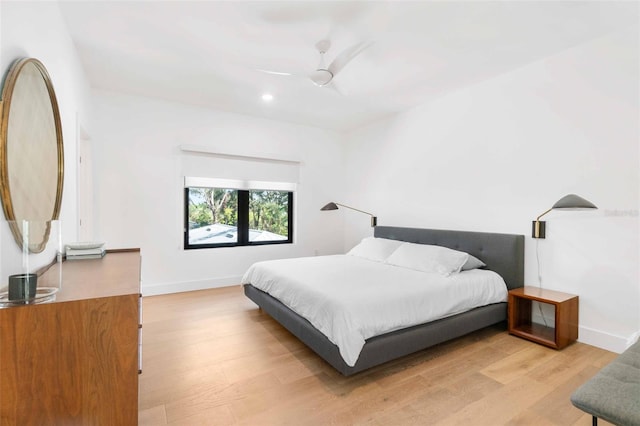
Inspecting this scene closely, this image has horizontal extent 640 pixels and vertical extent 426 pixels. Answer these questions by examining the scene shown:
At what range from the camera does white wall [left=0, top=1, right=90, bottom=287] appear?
4.38ft

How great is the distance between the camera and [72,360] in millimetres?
1127

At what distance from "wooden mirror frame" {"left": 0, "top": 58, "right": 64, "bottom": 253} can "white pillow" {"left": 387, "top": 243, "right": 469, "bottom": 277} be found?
3.02 meters

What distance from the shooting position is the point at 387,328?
2.13 m

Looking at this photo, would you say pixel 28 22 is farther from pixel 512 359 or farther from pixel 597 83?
pixel 597 83

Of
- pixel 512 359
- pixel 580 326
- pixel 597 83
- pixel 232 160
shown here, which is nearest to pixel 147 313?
pixel 232 160

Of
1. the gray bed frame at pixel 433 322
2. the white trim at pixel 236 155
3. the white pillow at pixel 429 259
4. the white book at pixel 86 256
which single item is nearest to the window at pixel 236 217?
the white trim at pixel 236 155

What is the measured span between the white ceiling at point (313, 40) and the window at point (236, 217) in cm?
152

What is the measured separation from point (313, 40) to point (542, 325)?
347cm

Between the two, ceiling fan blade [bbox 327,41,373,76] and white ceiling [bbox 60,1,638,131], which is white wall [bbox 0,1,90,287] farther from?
ceiling fan blade [bbox 327,41,373,76]

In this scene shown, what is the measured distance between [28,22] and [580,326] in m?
4.61

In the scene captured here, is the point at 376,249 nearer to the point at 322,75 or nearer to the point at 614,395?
the point at 322,75

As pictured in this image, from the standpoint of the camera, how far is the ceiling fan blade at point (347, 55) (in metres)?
2.23

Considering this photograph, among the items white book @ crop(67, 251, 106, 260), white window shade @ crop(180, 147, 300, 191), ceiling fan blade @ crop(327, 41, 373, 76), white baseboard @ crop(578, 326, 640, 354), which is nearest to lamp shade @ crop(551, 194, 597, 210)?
white baseboard @ crop(578, 326, 640, 354)

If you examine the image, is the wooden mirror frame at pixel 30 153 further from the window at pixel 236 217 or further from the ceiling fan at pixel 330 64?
the window at pixel 236 217
